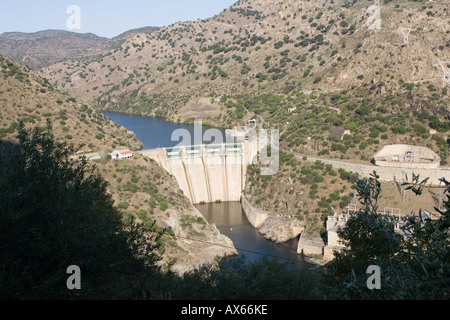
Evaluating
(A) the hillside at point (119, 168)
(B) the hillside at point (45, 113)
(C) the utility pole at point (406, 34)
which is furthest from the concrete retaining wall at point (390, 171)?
(C) the utility pole at point (406, 34)

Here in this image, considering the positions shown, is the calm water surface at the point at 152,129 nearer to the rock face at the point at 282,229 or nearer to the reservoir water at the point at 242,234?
the reservoir water at the point at 242,234

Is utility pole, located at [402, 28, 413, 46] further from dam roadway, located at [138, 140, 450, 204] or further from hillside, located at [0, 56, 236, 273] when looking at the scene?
hillside, located at [0, 56, 236, 273]

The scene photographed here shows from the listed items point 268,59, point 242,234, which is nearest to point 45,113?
point 242,234

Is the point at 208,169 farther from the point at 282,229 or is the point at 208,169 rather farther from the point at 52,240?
the point at 52,240

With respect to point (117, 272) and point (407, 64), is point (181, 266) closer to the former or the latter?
point (117, 272)

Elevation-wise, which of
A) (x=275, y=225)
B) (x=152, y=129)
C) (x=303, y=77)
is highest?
(x=303, y=77)

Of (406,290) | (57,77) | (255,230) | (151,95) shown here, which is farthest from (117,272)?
(57,77)
